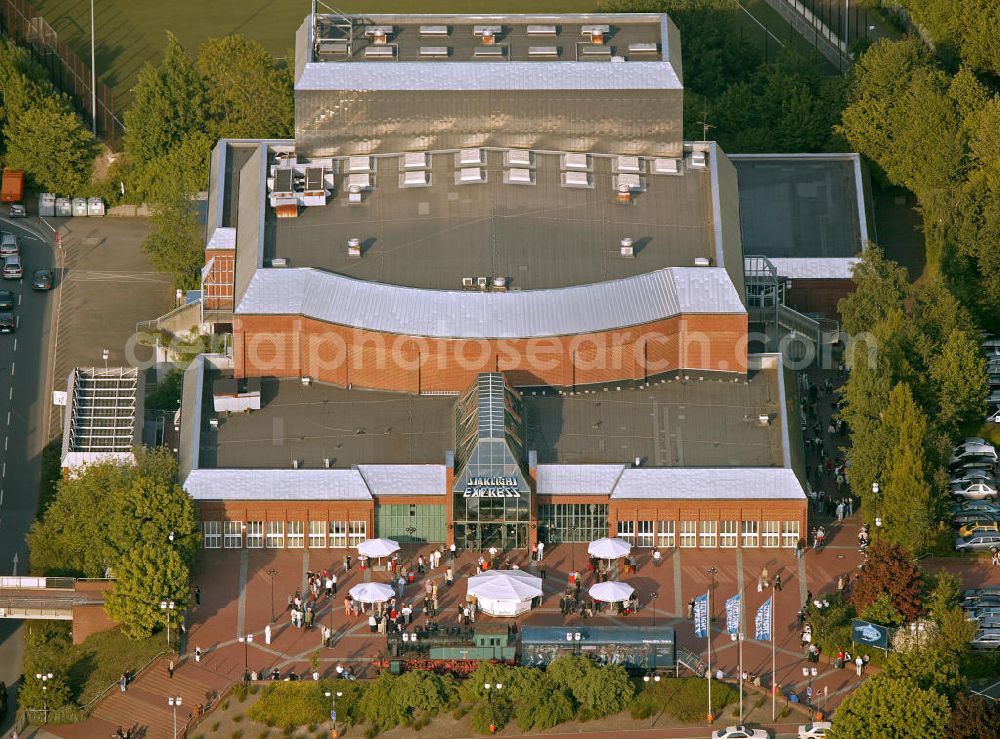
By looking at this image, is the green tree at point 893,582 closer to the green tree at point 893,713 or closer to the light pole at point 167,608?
the green tree at point 893,713

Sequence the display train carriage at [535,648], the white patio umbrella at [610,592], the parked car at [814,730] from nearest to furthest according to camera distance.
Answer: the parked car at [814,730] → the display train carriage at [535,648] → the white patio umbrella at [610,592]

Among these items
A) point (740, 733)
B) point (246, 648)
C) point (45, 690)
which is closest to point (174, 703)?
point (246, 648)

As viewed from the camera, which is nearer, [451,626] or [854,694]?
[854,694]

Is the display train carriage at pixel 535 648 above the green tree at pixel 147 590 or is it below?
below

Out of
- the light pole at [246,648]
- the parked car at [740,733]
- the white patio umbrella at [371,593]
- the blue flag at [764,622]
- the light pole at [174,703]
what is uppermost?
the white patio umbrella at [371,593]

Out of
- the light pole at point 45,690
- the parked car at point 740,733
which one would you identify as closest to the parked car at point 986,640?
the parked car at point 740,733

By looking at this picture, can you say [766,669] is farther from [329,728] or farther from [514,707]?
[329,728]

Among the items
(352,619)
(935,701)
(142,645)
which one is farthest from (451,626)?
(935,701)
